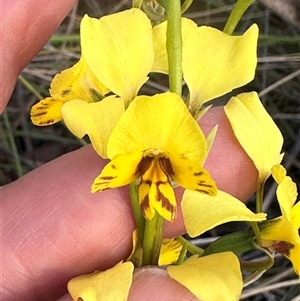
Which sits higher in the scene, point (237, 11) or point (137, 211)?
point (237, 11)

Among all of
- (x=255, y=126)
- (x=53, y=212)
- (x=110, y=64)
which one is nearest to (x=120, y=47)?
(x=110, y=64)

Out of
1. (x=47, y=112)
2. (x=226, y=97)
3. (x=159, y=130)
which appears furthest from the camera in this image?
(x=226, y=97)

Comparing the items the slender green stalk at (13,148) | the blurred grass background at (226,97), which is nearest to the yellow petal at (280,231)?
the blurred grass background at (226,97)

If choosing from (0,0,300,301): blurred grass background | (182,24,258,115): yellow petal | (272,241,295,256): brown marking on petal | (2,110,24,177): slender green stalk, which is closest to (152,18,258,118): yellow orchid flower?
(182,24,258,115): yellow petal

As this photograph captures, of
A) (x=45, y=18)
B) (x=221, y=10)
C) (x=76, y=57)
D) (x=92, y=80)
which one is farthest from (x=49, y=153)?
(x=92, y=80)

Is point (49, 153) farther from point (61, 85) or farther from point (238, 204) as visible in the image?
point (238, 204)

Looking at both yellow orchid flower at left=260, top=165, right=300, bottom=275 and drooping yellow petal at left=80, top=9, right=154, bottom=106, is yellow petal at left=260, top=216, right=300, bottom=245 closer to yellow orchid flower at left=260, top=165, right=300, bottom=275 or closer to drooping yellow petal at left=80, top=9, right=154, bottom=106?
yellow orchid flower at left=260, top=165, right=300, bottom=275

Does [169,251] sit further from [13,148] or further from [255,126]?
[13,148]
